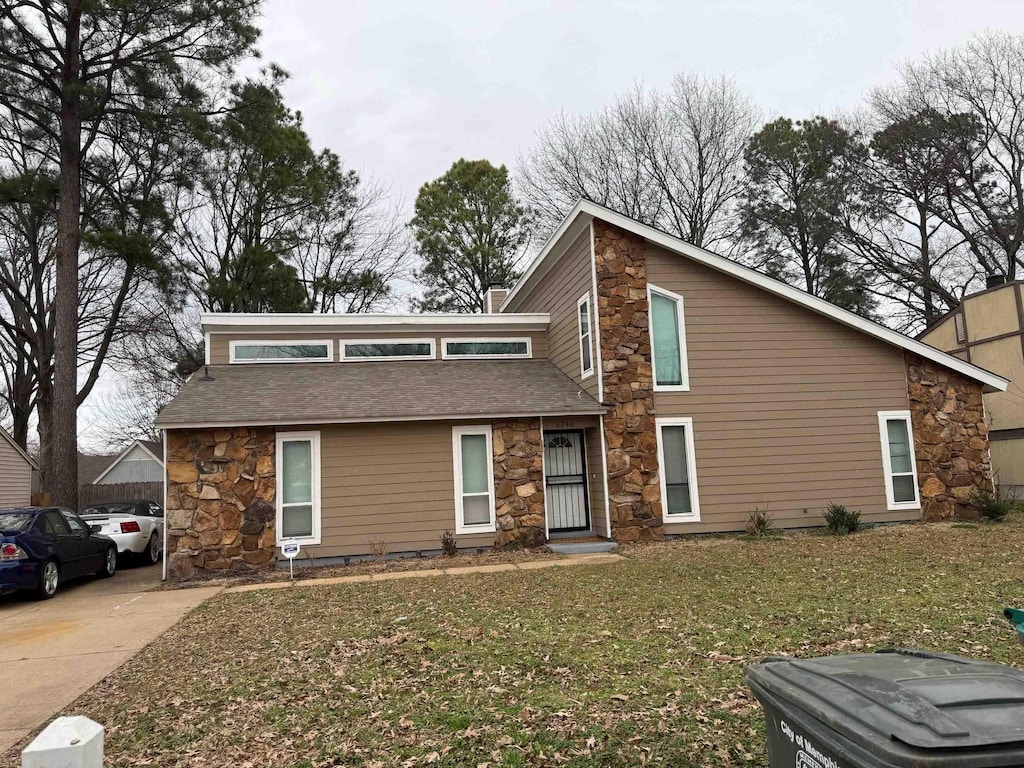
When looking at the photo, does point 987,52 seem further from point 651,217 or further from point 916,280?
point 651,217

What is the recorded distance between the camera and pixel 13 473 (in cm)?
2091

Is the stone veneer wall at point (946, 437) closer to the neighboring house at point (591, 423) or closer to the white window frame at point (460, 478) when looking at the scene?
the neighboring house at point (591, 423)

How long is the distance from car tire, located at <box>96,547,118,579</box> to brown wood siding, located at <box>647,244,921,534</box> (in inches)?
404

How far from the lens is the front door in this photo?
13266 mm

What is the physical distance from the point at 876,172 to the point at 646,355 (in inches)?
726

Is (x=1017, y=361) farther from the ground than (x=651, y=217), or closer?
closer

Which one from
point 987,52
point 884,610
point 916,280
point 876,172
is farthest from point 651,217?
point 884,610

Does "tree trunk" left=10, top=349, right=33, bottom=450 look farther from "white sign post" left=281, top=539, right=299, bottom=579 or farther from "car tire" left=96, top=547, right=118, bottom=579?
"white sign post" left=281, top=539, right=299, bottom=579

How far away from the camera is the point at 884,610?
22.1ft

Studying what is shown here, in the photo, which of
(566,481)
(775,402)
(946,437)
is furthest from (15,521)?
(946,437)

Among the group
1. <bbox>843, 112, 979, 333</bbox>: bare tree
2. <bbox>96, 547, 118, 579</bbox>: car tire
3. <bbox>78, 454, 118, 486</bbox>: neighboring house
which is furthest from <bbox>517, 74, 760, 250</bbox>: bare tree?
<bbox>78, 454, 118, 486</bbox>: neighboring house

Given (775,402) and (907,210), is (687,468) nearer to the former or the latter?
(775,402)

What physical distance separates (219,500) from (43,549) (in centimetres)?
243

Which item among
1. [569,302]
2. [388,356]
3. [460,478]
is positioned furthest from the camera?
[388,356]
